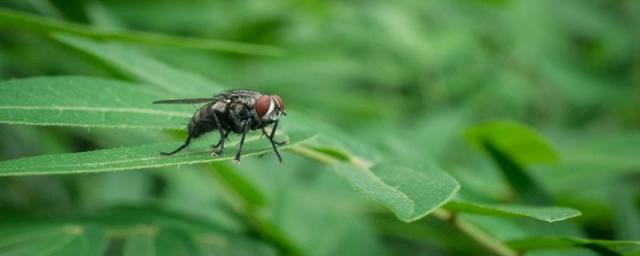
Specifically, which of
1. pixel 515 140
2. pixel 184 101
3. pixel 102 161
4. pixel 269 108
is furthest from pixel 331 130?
pixel 102 161

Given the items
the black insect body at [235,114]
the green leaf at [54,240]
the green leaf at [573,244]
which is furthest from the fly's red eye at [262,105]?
the green leaf at [573,244]

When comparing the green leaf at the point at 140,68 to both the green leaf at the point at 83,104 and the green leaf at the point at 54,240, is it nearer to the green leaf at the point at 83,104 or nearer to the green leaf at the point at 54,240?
the green leaf at the point at 83,104

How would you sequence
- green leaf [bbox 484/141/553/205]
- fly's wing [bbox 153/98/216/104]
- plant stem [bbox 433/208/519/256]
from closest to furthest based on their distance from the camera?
fly's wing [bbox 153/98/216/104] → plant stem [bbox 433/208/519/256] → green leaf [bbox 484/141/553/205]

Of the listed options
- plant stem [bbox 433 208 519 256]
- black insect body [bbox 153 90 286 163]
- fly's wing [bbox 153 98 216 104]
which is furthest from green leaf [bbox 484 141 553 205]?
fly's wing [bbox 153 98 216 104]

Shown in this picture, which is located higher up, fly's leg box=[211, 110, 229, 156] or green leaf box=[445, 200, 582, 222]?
fly's leg box=[211, 110, 229, 156]

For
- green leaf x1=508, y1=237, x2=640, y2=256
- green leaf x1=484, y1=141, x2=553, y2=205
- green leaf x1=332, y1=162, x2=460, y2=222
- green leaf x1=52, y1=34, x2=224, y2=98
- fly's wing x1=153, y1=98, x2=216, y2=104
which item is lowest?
green leaf x1=508, y1=237, x2=640, y2=256

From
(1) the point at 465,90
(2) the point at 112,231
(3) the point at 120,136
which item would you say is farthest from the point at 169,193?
(1) the point at 465,90

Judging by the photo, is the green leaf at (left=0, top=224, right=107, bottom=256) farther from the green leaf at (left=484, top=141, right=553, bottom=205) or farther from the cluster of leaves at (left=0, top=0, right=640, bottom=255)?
the green leaf at (left=484, top=141, right=553, bottom=205)
